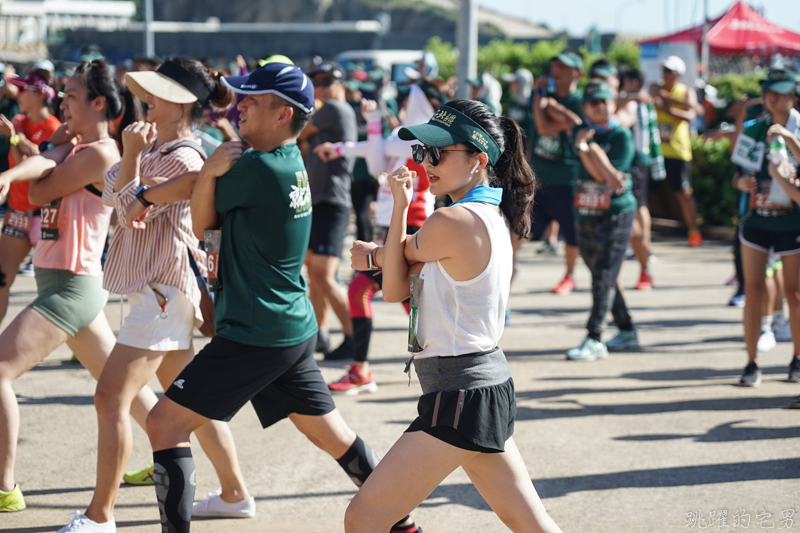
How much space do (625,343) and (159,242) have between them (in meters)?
4.66

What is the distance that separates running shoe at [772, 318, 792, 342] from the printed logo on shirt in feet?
17.7

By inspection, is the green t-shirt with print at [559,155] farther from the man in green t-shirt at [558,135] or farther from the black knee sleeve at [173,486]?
the black knee sleeve at [173,486]

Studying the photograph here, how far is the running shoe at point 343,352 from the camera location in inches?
267

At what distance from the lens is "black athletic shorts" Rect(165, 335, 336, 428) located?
3.24 meters

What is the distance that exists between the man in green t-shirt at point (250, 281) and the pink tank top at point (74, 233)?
100 cm

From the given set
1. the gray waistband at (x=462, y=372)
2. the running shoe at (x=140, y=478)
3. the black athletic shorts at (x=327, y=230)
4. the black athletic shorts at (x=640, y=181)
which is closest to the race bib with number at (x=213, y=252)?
the gray waistband at (x=462, y=372)

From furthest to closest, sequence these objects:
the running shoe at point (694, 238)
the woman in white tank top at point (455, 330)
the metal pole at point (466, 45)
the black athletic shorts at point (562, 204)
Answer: the running shoe at point (694, 238), the metal pole at point (466, 45), the black athletic shorts at point (562, 204), the woman in white tank top at point (455, 330)

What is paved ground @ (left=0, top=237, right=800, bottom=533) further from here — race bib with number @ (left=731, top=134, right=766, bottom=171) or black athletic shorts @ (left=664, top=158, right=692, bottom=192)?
black athletic shorts @ (left=664, top=158, right=692, bottom=192)

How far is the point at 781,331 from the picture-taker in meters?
7.44

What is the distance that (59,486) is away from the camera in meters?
4.29

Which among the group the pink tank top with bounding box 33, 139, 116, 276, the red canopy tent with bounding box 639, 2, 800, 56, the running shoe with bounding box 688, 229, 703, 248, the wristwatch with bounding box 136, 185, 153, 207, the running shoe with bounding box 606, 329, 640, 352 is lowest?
the running shoe with bounding box 688, 229, 703, 248

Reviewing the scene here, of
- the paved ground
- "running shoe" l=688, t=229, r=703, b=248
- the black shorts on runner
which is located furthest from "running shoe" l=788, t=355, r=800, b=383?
"running shoe" l=688, t=229, r=703, b=248

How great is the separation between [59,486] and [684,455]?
3356 mm

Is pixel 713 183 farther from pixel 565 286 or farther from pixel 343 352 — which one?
pixel 343 352
